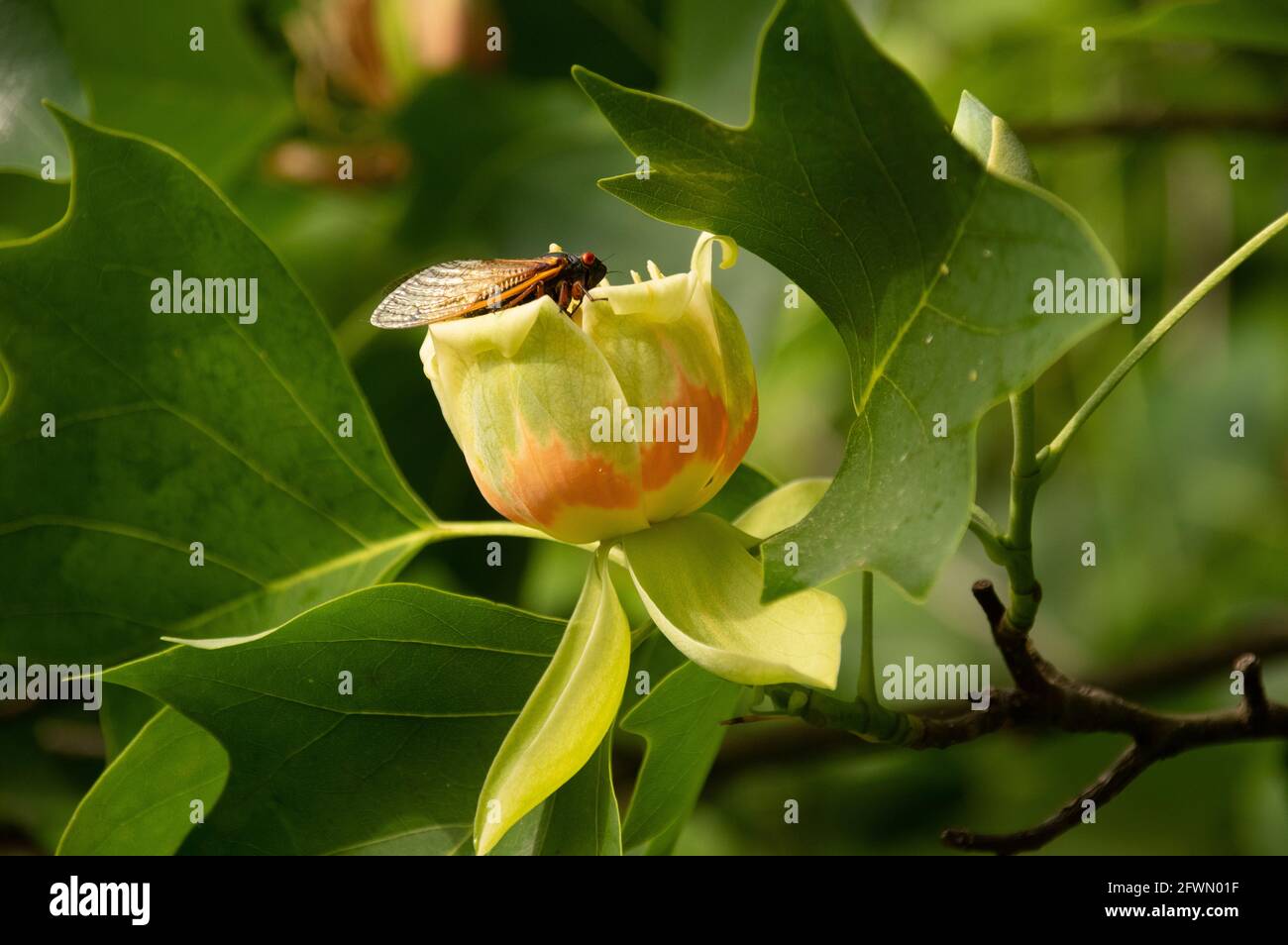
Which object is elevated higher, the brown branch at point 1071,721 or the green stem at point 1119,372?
the green stem at point 1119,372

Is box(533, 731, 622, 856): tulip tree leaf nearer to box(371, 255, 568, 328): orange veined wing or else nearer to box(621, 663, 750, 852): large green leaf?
box(621, 663, 750, 852): large green leaf

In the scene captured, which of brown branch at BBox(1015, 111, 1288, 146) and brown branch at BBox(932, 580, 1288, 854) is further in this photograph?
brown branch at BBox(1015, 111, 1288, 146)

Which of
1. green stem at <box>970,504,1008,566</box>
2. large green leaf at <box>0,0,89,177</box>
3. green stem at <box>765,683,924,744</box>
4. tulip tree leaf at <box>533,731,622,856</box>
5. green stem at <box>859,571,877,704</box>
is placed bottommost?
tulip tree leaf at <box>533,731,622,856</box>

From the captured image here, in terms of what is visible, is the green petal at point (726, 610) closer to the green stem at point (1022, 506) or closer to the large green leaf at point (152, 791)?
the green stem at point (1022, 506)

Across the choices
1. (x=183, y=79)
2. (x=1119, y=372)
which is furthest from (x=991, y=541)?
(x=183, y=79)

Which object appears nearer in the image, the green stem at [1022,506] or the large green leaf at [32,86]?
the green stem at [1022,506]

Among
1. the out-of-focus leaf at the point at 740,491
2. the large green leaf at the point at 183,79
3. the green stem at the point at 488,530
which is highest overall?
the large green leaf at the point at 183,79

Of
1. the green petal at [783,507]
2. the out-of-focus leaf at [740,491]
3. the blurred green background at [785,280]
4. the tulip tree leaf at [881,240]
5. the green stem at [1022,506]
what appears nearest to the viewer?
the tulip tree leaf at [881,240]

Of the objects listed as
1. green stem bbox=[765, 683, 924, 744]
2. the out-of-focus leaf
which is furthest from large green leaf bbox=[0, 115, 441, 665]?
green stem bbox=[765, 683, 924, 744]

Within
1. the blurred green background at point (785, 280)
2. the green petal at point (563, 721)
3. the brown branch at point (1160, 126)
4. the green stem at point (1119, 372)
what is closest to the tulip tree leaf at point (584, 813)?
the green petal at point (563, 721)
